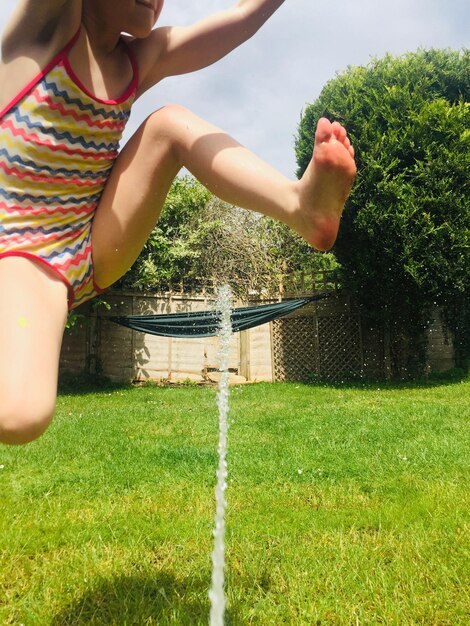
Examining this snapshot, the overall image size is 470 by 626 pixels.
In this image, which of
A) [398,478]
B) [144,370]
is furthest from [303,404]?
[144,370]

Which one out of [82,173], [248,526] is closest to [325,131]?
[82,173]

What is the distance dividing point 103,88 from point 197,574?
5.33 feet

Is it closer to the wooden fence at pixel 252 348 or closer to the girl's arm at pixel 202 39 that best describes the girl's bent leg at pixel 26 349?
the girl's arm at pixel 202 39

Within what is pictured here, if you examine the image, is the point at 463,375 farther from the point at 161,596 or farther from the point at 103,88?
the point at 103,88

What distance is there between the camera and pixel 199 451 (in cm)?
374

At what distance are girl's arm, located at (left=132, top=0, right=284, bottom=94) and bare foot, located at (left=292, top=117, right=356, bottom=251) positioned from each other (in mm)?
622

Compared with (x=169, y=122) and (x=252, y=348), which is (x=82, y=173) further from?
(x=252, y=348)

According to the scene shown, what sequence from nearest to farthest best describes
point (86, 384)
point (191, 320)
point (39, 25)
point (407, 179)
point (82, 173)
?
point (39, 25) → point (82, 173) → point (407, 179) → point (191, 320) → point (86, 384)

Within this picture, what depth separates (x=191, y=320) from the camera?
318 inches

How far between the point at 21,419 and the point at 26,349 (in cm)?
14

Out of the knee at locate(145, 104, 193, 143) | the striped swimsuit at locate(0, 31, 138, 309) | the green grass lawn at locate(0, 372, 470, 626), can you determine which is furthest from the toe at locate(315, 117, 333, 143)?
the green grass lawn at locate(0, 372, 470, 626)

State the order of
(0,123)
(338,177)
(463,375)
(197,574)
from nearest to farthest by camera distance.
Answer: (338,177)
(0,123)
(197,574)
(463,375)

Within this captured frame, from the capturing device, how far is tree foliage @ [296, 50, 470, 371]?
25.3ft

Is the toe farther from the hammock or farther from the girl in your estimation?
the hammock
